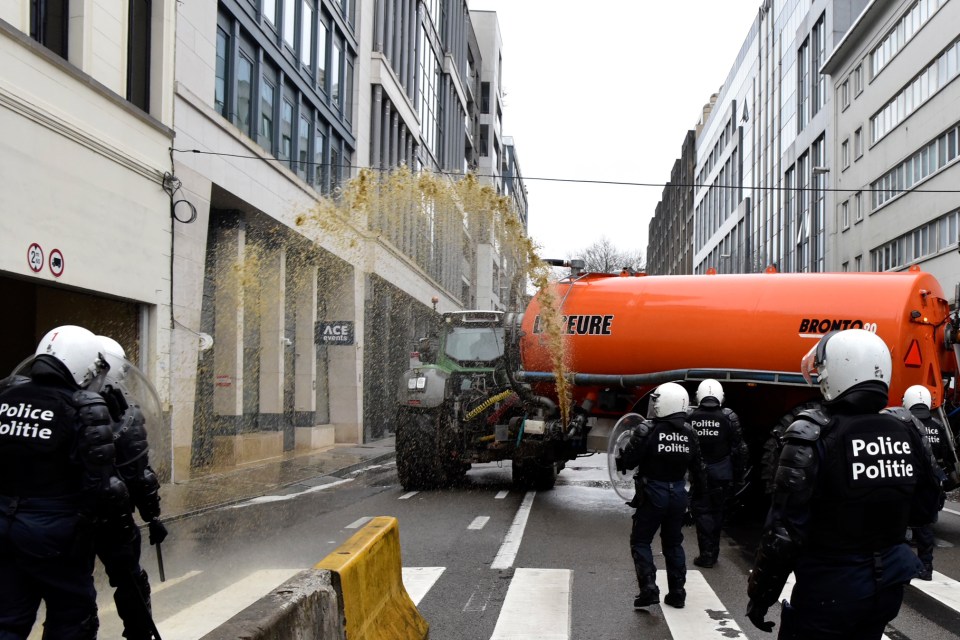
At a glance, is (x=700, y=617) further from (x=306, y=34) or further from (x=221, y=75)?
(x=306, y=34)

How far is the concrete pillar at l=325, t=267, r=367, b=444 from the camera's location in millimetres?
26484

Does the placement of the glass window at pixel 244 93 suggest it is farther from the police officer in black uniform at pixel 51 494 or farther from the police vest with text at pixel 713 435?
the police officer in black uniform at pixel 51 494

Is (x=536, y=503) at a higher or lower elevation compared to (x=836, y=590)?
lower

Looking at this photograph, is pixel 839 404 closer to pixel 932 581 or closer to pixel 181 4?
pixel 932 581

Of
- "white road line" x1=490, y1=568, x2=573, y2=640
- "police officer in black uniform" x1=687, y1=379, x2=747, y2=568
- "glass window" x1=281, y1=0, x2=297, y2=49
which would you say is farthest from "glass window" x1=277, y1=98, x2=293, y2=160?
"white road line" x1=490, y1=568, x2=573, y2=640

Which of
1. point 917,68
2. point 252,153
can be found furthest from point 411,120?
point 917,68

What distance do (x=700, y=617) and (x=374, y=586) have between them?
2871mm

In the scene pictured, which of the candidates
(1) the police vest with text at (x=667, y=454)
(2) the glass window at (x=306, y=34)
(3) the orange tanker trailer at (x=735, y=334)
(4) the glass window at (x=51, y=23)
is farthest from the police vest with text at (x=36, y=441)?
(2) the glass window at (x=306, y=34)

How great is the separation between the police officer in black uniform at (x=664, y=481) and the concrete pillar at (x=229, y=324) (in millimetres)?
13140

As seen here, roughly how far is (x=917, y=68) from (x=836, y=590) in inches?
1328

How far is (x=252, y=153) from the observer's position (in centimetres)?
1922

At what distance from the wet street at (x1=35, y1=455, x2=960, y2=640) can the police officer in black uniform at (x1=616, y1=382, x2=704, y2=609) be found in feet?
1.21

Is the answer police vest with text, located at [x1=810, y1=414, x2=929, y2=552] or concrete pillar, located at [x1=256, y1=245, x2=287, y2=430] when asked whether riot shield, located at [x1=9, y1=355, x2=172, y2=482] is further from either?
concrete pillar, located at [x1=256, y1=245, x2=287, y2=430]

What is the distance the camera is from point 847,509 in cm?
363
